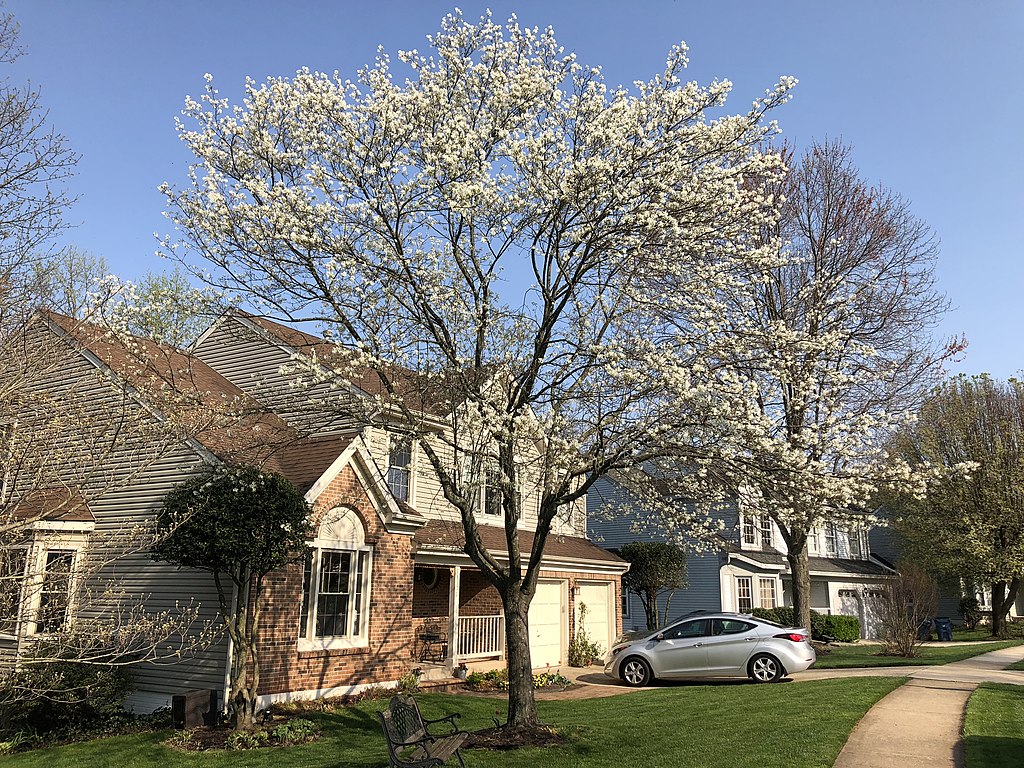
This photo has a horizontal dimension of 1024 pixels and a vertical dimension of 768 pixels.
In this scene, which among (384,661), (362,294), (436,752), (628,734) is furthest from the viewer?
(384,661)

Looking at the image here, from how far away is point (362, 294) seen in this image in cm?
1188

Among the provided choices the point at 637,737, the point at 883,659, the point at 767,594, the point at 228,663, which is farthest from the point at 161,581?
the point at 767,594

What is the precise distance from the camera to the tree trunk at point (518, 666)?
11.0m

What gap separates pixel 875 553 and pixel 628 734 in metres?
37.9

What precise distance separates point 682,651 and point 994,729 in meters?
7.68

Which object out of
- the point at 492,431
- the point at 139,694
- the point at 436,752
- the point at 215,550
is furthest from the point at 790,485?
the point at 139,694

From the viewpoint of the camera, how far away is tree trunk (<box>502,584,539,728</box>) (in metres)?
11.0

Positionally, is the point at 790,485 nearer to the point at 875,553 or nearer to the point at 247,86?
the point at 247,86

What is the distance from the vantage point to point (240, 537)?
11.8m

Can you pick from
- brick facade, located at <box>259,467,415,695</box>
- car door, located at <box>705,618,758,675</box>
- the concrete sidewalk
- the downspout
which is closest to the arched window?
brick facade, located at <box>259,467,415,695</box>

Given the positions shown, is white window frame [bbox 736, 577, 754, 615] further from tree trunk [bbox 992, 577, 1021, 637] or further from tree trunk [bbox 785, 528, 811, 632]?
tree trunk [bbox 992, 577, 1021, 637]

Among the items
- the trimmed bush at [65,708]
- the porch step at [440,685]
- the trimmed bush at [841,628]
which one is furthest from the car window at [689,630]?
the trimmed bush at [841,628]

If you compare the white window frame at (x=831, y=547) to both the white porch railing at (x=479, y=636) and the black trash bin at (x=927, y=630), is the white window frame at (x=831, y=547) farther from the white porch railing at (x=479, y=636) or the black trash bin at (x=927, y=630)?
the white porch railing at (x=479, y=636)

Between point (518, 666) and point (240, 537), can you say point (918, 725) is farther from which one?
point (240, 537)
